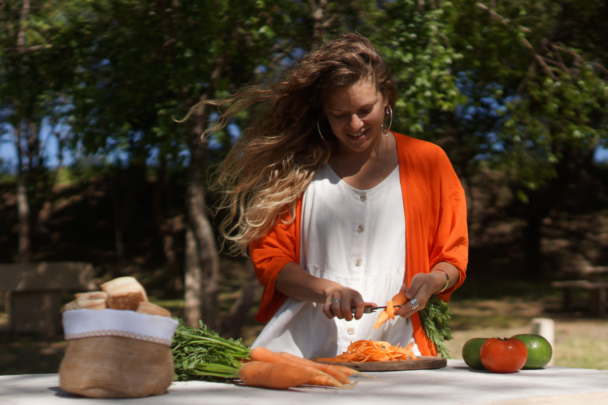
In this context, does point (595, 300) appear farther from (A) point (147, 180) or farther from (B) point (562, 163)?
(A) point (147, 180)

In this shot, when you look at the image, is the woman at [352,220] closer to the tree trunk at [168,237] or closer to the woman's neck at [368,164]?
the woman's neck at [368,164]

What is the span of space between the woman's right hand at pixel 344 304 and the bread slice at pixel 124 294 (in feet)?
2.16

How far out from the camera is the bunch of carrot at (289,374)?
1608mm

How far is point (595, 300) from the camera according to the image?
11484 mm

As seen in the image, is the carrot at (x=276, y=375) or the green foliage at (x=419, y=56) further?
the green foliage at (x=419, y=56)

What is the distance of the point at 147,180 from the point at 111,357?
1593cm

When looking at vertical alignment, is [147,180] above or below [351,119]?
below

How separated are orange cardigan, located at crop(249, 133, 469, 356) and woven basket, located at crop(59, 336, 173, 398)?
2.57 feet

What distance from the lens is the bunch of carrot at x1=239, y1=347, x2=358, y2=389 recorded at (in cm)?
161

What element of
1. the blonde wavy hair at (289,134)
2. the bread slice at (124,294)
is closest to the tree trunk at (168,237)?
the blonde wavy hair at (289,134)

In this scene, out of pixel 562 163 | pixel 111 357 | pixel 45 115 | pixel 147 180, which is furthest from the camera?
pixel 147 180

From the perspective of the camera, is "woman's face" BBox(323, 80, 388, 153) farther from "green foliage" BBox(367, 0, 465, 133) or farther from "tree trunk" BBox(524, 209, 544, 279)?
"tree trunk" BBox(524, 209, 544, 279)

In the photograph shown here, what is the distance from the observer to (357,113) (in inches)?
84.4

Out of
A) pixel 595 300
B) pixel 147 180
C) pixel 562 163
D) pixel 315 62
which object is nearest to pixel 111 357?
pixel 315 62
